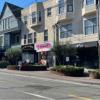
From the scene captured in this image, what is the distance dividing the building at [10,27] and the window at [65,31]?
1203 cm

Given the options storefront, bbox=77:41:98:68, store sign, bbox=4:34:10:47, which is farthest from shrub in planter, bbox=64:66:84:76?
store sign, bbox=4:34:10:47

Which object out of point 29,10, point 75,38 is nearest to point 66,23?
point 75,38

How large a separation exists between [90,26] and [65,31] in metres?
5.26

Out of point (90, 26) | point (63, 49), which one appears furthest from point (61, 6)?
point (63, 49)

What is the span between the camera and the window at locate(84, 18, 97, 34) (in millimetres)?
43172

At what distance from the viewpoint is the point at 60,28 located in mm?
49438

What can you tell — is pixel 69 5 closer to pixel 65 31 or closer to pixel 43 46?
pixel 65 31

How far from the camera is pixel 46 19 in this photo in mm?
52938

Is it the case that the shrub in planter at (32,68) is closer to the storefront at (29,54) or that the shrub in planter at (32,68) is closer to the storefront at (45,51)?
the storefront at (45,51)

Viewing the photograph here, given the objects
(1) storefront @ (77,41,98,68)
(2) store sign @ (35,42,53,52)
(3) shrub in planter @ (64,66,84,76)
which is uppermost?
(2) store sign @ (35,42,53,52)

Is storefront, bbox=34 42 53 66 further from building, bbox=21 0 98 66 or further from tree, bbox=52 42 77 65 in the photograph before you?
tree, bbox=52 42 77 65

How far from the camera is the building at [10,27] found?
60.5m

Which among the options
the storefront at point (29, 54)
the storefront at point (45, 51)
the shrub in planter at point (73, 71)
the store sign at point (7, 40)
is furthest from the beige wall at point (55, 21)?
the shrub in planter at point (73, 71)

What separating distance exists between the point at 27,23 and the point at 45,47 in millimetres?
7766
